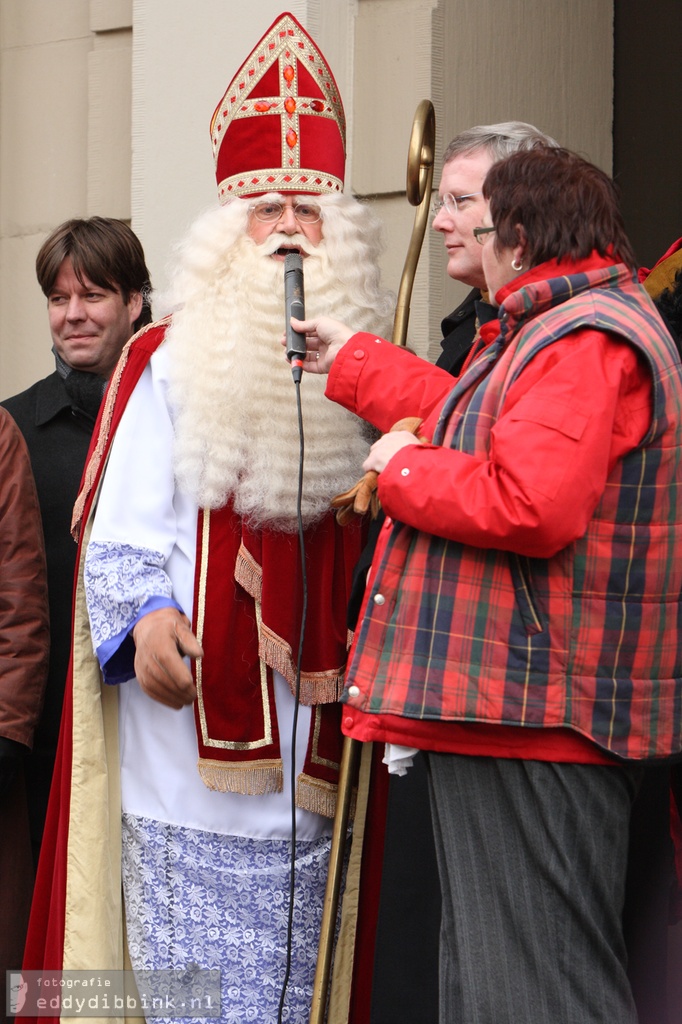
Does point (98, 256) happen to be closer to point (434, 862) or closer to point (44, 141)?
point (44, 141)

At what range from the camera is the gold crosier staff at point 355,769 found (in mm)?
3023

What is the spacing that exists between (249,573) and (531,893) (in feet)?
3.20

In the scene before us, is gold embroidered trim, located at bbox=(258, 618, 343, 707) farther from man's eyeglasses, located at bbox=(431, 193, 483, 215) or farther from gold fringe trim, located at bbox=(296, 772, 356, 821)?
man's eyeglasses, located at bbox=(431, 193, 483, 215)

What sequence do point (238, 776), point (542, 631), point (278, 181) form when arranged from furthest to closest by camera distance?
point (278, 181) → point (238, 776) → point (542, 631)

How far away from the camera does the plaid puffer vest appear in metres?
2.41

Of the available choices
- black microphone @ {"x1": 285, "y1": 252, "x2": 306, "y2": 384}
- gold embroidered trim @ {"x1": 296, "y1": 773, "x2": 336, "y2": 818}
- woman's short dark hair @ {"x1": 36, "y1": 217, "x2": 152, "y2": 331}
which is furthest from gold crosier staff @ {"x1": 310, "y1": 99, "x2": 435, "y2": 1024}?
woman's short dark hair @ {"x1": 36, "y1": 217, "x2": 152, "y2": 331}

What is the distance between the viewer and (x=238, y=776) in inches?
121

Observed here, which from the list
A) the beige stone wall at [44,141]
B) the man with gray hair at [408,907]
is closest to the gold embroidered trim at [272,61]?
the man with gray hair at [408,907]

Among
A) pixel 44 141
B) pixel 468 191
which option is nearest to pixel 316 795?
pixel 468 191

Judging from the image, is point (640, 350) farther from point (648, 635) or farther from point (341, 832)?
point (341, 832)

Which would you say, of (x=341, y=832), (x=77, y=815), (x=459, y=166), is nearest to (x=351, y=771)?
(x=341, y=832)

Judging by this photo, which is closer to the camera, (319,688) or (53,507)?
(319,688)

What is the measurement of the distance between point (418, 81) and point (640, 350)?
7.19ft

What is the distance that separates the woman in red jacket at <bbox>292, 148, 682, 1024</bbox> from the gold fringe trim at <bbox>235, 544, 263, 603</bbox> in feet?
2.03
